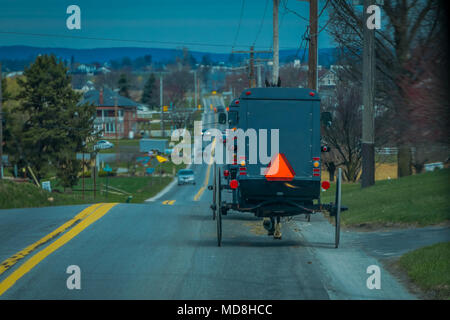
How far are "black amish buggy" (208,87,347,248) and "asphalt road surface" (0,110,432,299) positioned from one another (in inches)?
32.2

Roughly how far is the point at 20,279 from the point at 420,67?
20.9ft

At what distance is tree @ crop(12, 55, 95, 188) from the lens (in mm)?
53022

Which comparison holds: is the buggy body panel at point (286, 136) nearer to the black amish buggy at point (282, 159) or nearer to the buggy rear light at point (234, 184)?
the black amish buggy at point (282, 159)

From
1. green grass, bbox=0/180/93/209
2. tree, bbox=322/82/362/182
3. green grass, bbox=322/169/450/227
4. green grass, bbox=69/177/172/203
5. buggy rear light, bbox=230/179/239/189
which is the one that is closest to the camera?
buggy rear light, bbox=230/179/239/189

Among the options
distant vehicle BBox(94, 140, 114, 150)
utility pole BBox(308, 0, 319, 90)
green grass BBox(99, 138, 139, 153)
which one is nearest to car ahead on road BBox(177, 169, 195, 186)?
green grass BBox(99, 138, 139, 153)

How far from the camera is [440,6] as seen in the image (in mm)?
7887

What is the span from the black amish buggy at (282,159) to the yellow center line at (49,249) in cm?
316

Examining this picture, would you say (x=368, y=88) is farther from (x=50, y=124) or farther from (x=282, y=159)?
(x=50, y=124)

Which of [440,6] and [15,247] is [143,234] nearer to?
[15,247]

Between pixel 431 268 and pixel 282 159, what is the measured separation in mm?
3769

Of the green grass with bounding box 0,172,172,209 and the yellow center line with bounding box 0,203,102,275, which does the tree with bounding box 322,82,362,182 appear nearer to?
the green grass with bounding box 0,172,172,209

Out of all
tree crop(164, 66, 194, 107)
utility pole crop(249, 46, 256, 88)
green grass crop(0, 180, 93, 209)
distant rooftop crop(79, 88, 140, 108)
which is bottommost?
green grass crop(0, 180, 93, 209)

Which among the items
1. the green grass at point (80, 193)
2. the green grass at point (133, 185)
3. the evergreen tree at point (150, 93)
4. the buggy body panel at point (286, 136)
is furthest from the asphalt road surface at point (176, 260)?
the evergreen tree at point (150, 93)

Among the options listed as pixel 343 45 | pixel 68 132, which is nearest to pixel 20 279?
pixel 343 45
